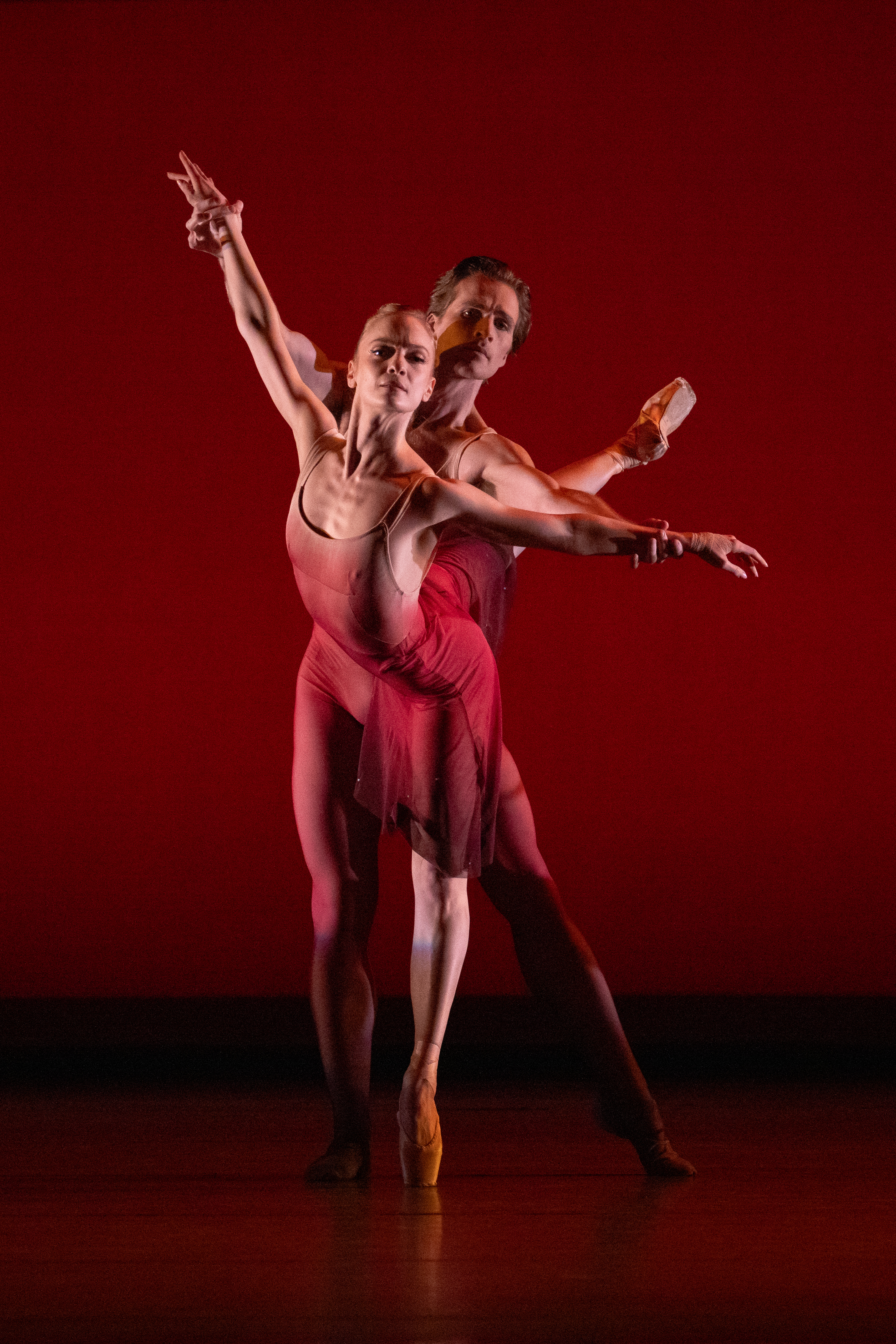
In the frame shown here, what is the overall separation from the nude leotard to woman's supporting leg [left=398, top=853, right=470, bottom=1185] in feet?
0.15

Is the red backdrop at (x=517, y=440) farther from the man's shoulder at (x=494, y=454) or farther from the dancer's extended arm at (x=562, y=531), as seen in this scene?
the dancer's extended arm at (x=562, y=531)

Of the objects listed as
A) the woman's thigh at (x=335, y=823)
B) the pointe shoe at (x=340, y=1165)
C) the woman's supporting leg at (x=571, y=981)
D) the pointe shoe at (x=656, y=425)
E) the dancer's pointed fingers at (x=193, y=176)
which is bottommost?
the pointe shoe at (x=340, y=1165)

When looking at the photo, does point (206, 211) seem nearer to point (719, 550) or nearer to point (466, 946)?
point (719, 550)

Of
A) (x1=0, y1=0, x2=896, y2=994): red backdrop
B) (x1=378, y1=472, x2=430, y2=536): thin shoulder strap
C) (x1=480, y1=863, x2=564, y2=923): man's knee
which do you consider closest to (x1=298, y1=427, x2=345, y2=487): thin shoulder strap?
(x1=378, y1=472, x2=430, y2=536): thin shoulder strap

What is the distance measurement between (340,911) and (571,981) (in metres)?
0.40

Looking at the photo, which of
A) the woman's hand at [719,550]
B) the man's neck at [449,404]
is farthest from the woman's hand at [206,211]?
the woman's hand at [719,550]

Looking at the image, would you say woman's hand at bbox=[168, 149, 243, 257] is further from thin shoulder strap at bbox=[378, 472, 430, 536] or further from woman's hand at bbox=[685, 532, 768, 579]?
woman's hand at bbox=[685, 532, 768, 579]

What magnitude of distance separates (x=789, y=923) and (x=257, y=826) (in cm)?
141

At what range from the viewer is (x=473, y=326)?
2457 mm

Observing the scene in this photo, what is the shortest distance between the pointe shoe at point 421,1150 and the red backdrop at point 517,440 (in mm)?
1560

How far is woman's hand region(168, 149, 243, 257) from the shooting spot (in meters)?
2.29

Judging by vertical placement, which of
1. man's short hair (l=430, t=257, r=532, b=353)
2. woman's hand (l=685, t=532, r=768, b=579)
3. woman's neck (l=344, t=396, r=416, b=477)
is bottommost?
woman's hand (l=685, t=532, r=768, b=579)

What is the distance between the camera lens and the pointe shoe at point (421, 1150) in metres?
2.24

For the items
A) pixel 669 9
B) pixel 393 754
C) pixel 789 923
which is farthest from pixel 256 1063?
pixel 669 9
